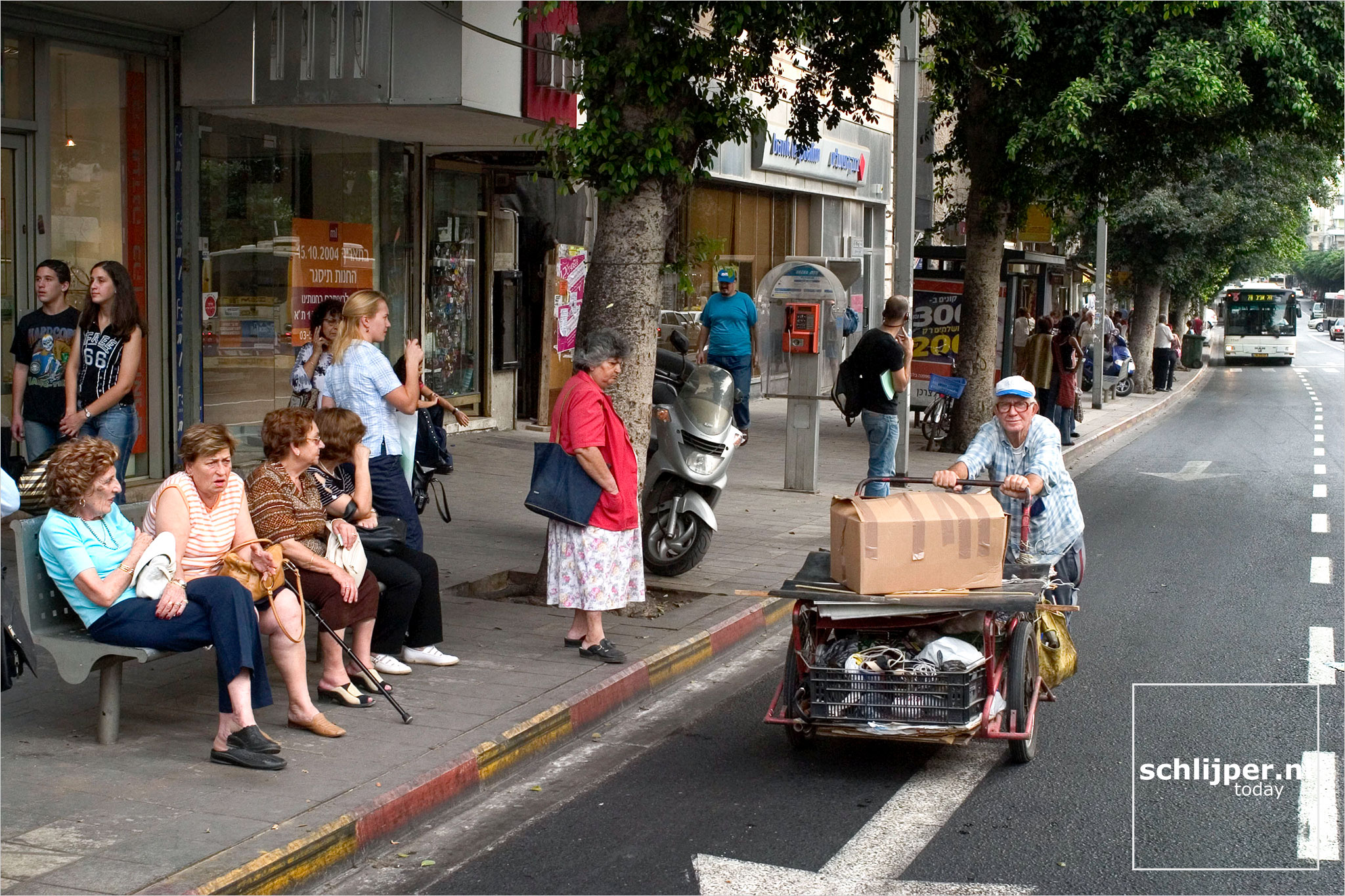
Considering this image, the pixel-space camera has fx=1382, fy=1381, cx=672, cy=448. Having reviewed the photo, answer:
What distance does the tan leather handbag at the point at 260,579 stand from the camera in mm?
5492

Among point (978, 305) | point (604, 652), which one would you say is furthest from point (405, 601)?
point (978, 305)

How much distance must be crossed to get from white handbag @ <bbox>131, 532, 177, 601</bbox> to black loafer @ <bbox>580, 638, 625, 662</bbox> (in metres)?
2.33

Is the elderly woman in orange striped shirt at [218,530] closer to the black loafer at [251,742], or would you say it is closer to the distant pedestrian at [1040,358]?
the black loafer at [251,742]

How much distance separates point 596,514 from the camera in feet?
22.9

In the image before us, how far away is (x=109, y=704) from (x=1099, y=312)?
2385 cm

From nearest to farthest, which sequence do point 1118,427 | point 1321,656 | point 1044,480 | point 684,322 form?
point 1044,480
point 1321,656
point 684,322
point 1118,427

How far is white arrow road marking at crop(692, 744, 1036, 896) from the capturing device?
4.45 metres

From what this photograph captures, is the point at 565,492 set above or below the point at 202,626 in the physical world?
above

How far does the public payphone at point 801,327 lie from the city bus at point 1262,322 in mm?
45133

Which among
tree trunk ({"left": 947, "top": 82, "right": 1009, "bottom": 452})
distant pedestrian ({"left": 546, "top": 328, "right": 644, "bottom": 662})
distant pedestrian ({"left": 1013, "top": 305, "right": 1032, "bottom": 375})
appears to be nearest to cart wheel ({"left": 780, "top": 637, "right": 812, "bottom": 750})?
distant pedestrian ({"left": 546, "top": 328, "right": 644, "bottom": 662})

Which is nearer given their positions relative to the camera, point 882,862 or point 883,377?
point 882,862

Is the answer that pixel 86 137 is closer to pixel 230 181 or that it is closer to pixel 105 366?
pixel 230 181

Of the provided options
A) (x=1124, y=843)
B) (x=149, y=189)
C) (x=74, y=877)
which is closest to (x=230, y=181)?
(x=149, y=189)

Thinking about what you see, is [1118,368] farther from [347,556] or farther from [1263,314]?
[347,556]
